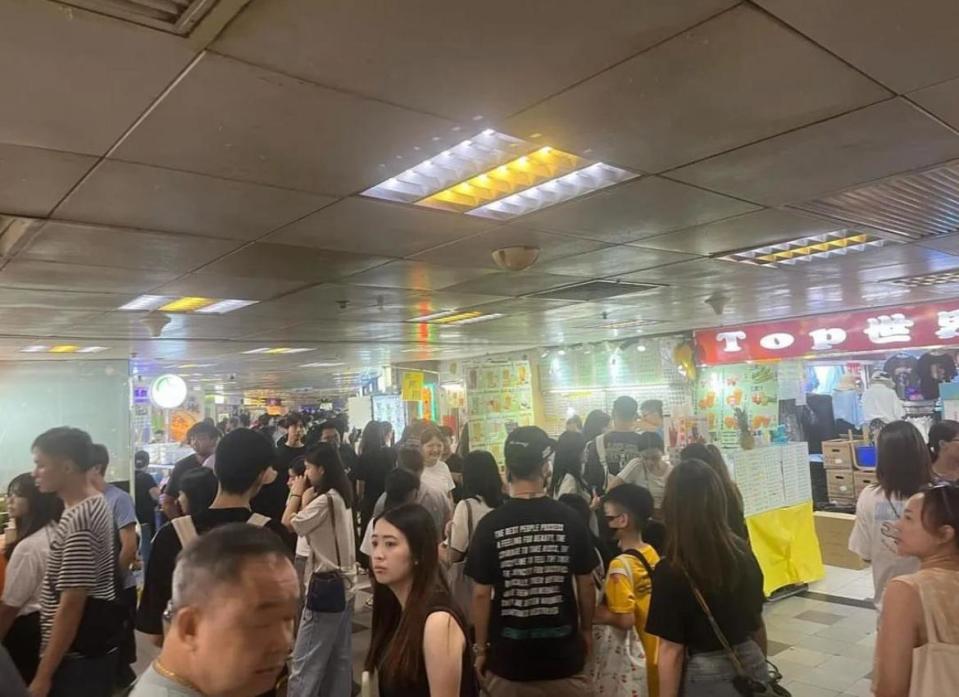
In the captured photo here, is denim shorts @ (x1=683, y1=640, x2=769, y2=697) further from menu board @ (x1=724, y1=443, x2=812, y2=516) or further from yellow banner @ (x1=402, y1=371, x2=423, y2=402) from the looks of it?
yellow banner @ (x1=402, y1=371, x2=423, y2=402)

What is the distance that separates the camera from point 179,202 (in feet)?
8.56

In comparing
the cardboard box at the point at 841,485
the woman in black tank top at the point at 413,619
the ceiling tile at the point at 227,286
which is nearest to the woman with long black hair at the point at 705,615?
the woman in black tank top at the point at 413,619

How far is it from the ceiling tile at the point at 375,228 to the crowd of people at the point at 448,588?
0.96 m

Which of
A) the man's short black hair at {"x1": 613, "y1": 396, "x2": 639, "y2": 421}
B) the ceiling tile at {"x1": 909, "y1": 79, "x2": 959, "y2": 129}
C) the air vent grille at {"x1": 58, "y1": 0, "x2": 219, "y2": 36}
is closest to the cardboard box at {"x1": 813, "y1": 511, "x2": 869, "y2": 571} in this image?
the man's short black hair at {"x1": 613, "y1": 396, "x2": 639, "y2": 421}

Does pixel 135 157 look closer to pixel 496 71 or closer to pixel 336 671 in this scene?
pixel 496 71

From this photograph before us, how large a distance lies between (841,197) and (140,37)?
9.13ft

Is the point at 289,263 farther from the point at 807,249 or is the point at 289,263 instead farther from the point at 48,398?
Answer: the point at 48,398

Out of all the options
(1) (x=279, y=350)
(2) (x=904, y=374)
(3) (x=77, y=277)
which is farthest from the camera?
(1) (x=279, y=350)

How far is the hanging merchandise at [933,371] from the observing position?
766cm

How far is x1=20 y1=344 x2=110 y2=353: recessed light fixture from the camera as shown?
7.54 metres

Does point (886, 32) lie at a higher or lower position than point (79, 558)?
higher

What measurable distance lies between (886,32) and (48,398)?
992cm

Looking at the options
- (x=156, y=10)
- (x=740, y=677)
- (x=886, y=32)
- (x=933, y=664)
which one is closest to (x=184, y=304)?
(x=156, y=10)

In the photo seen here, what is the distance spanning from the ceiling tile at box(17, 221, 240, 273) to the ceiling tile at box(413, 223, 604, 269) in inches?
43.4
